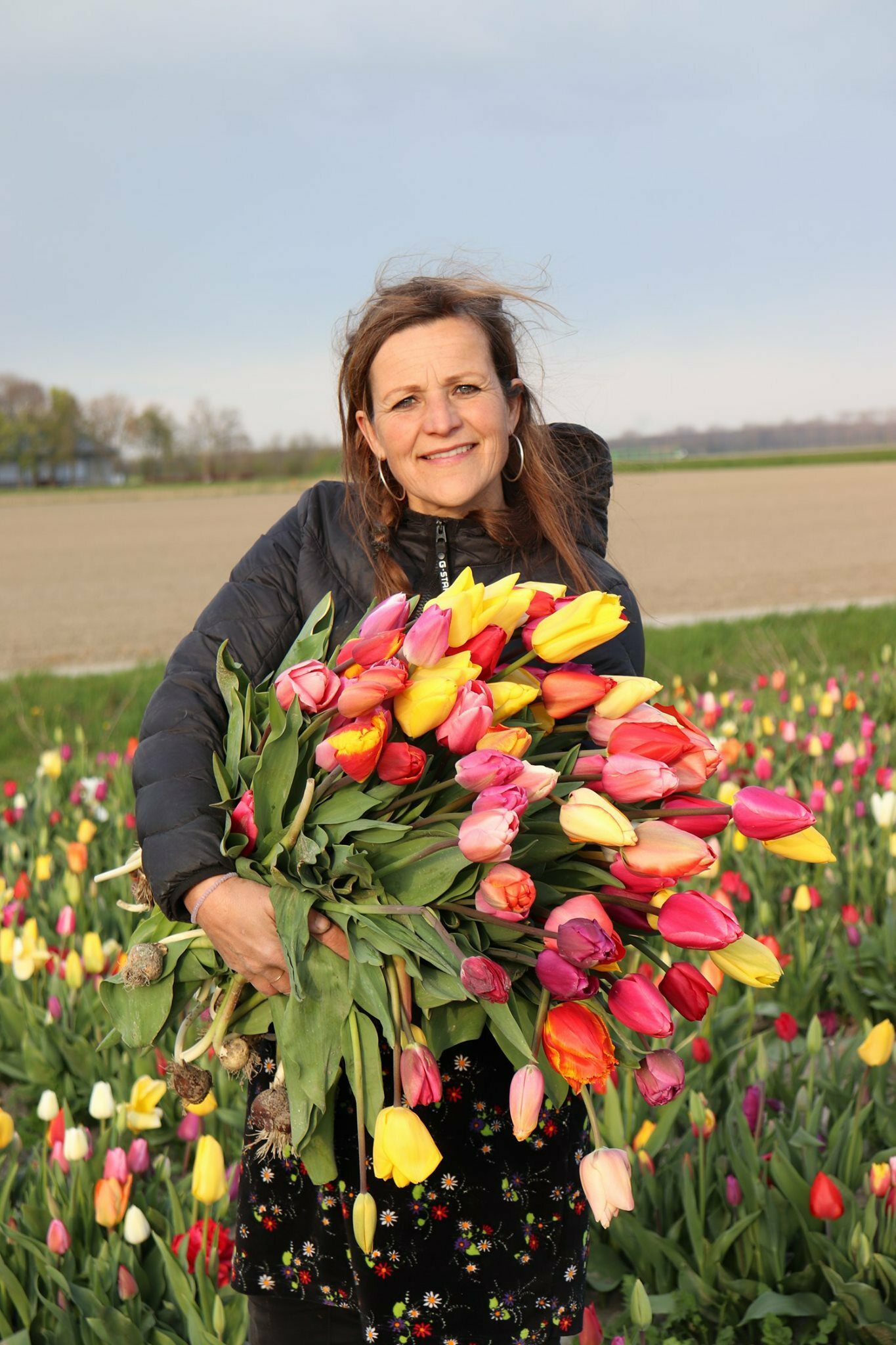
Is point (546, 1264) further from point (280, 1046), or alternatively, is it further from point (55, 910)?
point (55, 910)

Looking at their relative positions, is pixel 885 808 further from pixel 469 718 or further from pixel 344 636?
pixel 469 718

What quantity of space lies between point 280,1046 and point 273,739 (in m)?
0.32

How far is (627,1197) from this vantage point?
1.13 meters

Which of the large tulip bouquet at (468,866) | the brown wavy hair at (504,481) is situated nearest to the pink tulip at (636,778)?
the large tulip bouquet at (468,866)

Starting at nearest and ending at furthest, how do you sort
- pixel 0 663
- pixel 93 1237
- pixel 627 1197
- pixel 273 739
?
pixel 627 1197 → pixel 273 739 → pixel 93 1237 → pixel 0 663

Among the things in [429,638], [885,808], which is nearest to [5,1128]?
[429,638]

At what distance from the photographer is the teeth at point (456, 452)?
1.67m

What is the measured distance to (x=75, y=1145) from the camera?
6.77ft

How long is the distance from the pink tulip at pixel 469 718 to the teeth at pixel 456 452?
1.99 ft

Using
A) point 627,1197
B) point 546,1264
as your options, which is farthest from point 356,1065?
point 546,1264

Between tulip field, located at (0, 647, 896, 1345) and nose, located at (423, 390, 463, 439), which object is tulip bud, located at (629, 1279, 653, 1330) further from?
nose, located at (423, 390, 463, 439)

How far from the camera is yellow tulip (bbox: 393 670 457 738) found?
1.12 meters

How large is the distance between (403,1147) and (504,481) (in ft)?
3.36

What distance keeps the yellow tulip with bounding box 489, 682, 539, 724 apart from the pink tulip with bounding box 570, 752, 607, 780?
80mm
